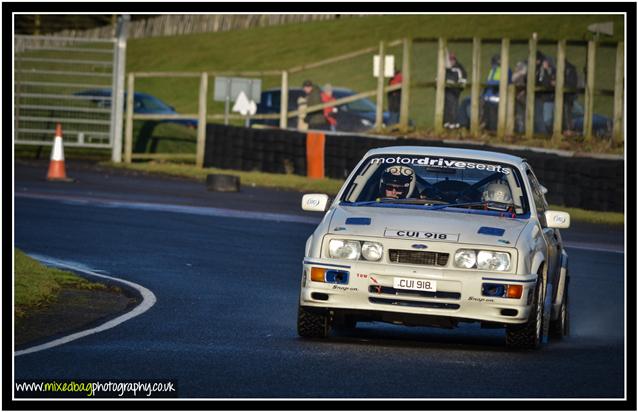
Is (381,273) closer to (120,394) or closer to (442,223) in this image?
(442,223)

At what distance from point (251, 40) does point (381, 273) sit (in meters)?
68.8

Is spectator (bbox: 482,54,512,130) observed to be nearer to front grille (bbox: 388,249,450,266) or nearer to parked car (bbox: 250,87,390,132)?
parked car (bbox: 250,87,390,132)

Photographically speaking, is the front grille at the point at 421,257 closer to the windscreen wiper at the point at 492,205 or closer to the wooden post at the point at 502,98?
the windscreen wiper at the point at 492,205

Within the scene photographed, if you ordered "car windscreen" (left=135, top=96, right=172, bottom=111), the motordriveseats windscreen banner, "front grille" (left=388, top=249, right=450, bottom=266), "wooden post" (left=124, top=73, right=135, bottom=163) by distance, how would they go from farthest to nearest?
1. "car windscreen" (left=135, top=96, right=172, bottom=111)
2. "wooden post" (left=124, top=73, right=135, bottom=163)
3. the motordriveseats windscreen banner
4. "front grille" (left=388, top=249, right=450, bottom=266)

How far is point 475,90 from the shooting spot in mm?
31219

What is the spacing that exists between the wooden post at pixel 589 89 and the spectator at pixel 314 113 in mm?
7578

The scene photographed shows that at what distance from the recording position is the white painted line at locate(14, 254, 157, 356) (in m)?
Answer: 10.3

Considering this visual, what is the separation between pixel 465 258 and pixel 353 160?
18515 millimetres

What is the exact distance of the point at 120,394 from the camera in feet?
27.9

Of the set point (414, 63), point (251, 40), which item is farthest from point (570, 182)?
point (251, 40)

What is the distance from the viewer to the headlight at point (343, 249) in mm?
10711

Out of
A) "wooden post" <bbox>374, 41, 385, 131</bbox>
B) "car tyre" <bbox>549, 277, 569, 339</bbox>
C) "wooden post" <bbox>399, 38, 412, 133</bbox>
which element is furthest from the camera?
"wooden post" <bbox>374, 41, 385, 131</bbox>

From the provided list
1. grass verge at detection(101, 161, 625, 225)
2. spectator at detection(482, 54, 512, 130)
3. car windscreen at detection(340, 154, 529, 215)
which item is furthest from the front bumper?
spectator at detection(482, 54, 512, 130)

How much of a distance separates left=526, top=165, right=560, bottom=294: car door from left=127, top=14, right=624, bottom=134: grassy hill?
4396cm
